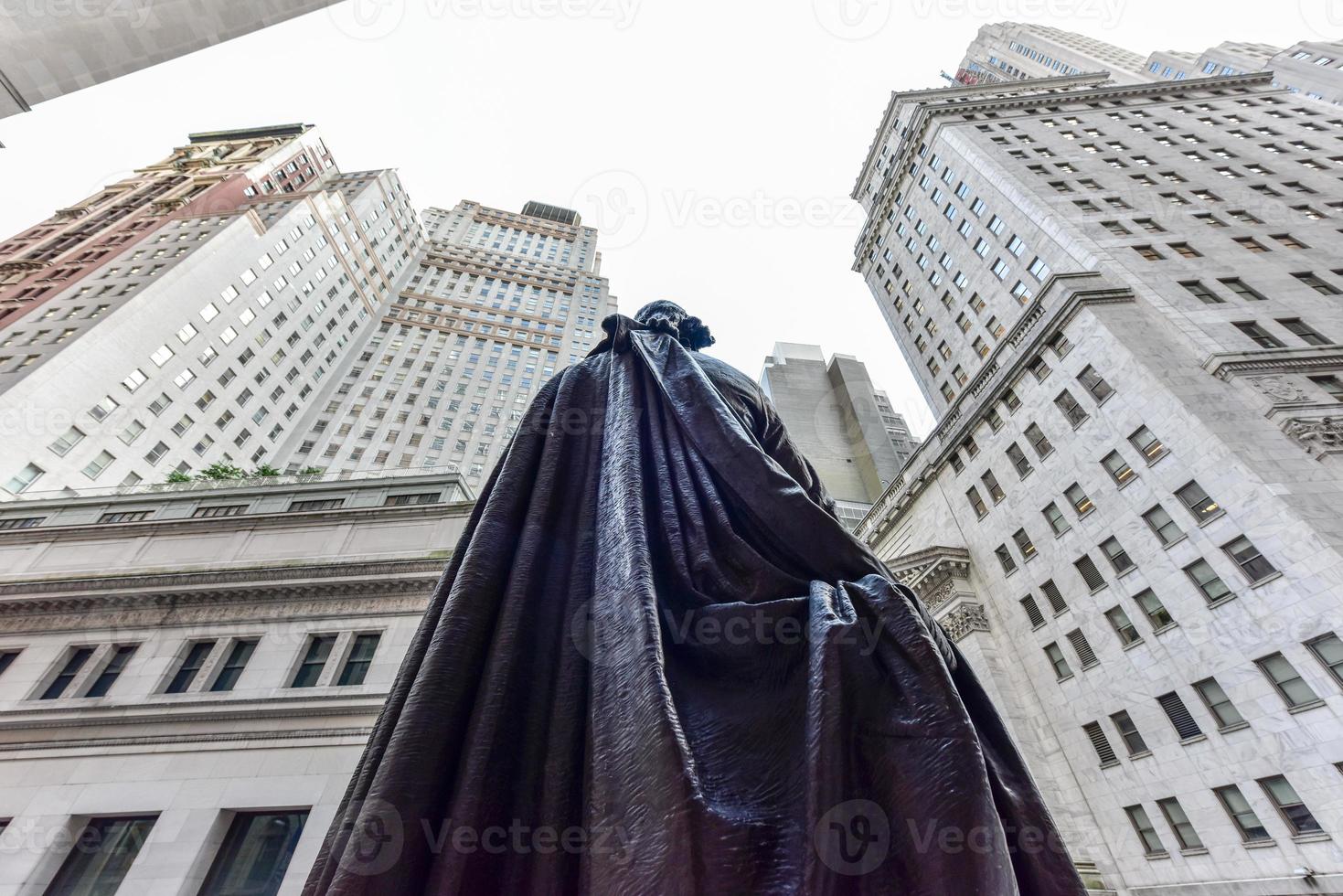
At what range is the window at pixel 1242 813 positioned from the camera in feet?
62.8

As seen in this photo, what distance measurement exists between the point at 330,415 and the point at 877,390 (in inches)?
2652

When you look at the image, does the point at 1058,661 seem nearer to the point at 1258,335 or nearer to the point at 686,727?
the point at 1258,335

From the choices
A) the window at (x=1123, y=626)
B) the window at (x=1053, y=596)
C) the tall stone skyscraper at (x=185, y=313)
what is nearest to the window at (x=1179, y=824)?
the window at (x=1123, y=626)

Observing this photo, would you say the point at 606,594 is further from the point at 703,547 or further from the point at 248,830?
the point at 248,830

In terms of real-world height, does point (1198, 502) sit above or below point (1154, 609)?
above

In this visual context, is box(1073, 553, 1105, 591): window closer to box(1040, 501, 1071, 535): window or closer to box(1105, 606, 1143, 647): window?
box(1105, 606, 1143, 647): window

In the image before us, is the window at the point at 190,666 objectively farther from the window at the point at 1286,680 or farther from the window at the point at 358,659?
the window at the point at 1286,680

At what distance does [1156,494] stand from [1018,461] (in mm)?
7863

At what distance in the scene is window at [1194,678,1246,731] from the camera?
2027 cm

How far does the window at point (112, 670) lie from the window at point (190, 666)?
188cm

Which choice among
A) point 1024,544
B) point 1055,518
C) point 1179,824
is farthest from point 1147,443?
point 1179,824

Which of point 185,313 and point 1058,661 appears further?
point 185,313

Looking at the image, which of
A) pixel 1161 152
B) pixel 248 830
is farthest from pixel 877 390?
pixel 248 830

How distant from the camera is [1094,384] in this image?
28.3 meters
